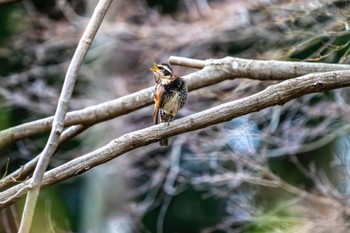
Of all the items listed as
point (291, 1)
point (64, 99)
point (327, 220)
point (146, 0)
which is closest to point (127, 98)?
point (64, 99)

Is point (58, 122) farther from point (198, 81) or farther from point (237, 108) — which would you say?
point (198, 81)

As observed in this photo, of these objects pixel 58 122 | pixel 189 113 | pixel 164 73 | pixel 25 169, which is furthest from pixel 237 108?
pixel 189 113

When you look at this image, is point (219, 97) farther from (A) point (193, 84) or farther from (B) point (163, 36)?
(A) point (193, 84)

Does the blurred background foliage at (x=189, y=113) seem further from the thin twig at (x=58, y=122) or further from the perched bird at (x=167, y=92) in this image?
the thin twig at (x=58, y=122)

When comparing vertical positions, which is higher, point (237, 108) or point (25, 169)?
point (237, 108)

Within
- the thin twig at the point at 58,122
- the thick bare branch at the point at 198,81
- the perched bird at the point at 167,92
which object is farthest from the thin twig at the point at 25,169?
the thin twig at the point at 58,122

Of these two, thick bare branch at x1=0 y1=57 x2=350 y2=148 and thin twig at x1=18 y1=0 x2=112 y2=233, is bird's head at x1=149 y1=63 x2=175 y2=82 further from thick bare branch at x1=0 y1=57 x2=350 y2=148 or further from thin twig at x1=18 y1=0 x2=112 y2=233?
thin twig at x1=18 y1=0 x2=112 y2=233

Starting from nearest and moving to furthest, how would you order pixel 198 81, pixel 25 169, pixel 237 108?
pixel 237 108 → pixel 25 169 → pixel 198 81

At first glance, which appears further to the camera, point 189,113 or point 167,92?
point 189,113
